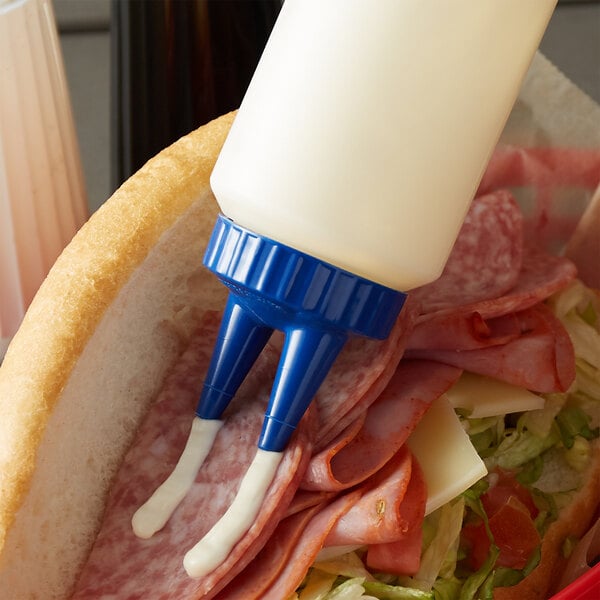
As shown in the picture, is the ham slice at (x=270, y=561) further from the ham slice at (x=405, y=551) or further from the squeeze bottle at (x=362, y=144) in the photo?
the squeeze bottle at (x=362, y=144)

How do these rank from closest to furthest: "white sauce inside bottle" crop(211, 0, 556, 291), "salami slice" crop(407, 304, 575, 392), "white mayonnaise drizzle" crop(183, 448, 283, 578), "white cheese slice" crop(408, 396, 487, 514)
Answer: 1. "white sauce inside bottle" crop(211, 0, 556, 291)
2. "white mayonnaise drizzle" crop(183, 448, 283, 578)
3. "white cheese slice" crop(408, 396, 487, 514)
4. "salami slice" crop(407, 304, 575, 392)

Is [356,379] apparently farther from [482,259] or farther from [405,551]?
→ [482,259]

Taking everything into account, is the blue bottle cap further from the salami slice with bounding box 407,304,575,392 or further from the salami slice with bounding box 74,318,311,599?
the salami slice with bounding box 407,304,575,392

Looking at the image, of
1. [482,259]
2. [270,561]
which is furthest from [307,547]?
[482,259]

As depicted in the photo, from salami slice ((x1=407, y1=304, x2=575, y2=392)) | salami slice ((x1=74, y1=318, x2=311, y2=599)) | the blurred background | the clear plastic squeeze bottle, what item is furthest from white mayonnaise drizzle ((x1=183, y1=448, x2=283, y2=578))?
the blurred background


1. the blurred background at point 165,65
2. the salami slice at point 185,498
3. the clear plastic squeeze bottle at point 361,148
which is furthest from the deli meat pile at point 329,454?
the blurred background at point 165,65

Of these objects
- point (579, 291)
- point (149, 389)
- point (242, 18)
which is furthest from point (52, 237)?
point (579, 291)

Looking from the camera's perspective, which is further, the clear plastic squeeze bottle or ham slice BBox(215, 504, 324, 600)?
ham slice BBox(215, 504, 324, 600)

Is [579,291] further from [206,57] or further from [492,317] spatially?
[206,57]
